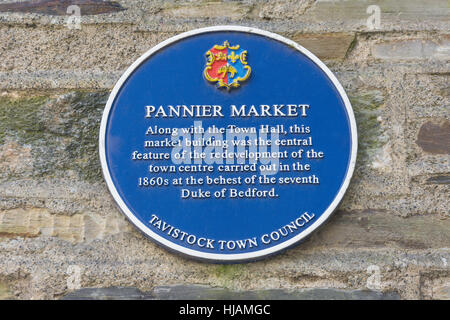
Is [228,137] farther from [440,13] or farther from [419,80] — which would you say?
[440,13]

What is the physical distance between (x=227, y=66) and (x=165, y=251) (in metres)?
0.79

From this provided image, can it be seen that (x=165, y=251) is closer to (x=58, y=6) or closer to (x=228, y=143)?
(x=228, y=143)

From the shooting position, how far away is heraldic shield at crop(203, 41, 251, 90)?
231 centimetres

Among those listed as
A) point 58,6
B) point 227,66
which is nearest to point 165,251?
point 227,66

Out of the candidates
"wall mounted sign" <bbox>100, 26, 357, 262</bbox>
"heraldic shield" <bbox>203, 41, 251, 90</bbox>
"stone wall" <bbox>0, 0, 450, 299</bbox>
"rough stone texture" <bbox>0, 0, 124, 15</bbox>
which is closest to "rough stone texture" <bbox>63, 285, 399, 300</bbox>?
"stone wall" <bbox>0, 0, 450, 299</bbox>

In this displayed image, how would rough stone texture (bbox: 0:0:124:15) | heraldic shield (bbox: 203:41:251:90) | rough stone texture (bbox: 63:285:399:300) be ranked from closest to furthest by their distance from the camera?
rough stone texture (bbox: 63:285:399:300) < heraldic shield (bbox: 203:41:251:90) < rough stone texture (bbox: 0:0:124:15)

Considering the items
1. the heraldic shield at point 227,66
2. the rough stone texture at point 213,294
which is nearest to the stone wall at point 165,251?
the rough stone texture at point 213,294

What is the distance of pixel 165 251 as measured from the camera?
2199 mm

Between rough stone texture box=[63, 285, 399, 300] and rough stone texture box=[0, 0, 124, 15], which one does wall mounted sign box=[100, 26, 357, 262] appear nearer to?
rough stone texture box=[63, 285, 399, 300]

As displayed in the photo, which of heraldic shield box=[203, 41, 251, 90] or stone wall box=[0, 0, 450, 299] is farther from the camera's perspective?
heraldic shield box=[203, 41, 251, 90]

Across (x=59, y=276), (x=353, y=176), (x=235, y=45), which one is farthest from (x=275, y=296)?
(x=235, y=45)

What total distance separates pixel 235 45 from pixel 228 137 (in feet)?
1.32

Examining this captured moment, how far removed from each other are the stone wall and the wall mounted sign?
9 centimetres

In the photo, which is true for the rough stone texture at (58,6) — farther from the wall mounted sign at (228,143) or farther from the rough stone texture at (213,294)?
the rough stone texture at (213,294)
